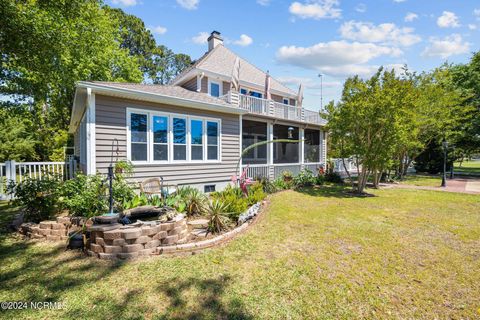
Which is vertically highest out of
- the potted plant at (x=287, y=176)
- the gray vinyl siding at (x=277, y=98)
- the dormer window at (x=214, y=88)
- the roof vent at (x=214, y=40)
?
the roof vent at (x=214, y=40)

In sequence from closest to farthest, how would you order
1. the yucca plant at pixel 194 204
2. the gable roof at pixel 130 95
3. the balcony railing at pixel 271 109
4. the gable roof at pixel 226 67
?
the yucca plant at pixel 194 204 → the gable roof at pixel 130 95 → the balcony railing at pixel 271 109 → the gable roof at pixel 226 67

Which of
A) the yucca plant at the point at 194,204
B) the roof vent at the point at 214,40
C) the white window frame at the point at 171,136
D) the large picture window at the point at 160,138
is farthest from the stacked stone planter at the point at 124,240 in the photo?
the roof vent at the point at 214,40

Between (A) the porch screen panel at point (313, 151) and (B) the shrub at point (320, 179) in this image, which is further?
(A) the porch screen panel at point (313, 151)

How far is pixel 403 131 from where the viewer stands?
9641 millimetres

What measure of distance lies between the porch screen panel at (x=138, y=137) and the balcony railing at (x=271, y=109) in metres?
4.57

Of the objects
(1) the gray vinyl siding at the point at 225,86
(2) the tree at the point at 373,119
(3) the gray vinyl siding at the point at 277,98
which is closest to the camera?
(2) the tree at the point at 373,119

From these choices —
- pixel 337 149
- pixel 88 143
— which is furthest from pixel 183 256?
pixel 337 149

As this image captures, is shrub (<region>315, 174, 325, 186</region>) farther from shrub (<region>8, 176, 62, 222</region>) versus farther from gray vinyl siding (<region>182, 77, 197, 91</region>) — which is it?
shrub (<region>8, 176, 62, 222</region>)

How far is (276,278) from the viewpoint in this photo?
3340 millimetres

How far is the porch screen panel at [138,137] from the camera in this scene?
744 centimetres

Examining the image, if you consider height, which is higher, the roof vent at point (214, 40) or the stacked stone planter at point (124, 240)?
the roof vent at point (214, 40)

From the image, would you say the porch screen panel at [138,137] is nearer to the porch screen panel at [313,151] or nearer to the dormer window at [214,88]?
the dormer window at [214,88]

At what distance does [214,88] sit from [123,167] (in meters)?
8.94

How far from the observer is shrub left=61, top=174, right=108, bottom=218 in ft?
16.5
